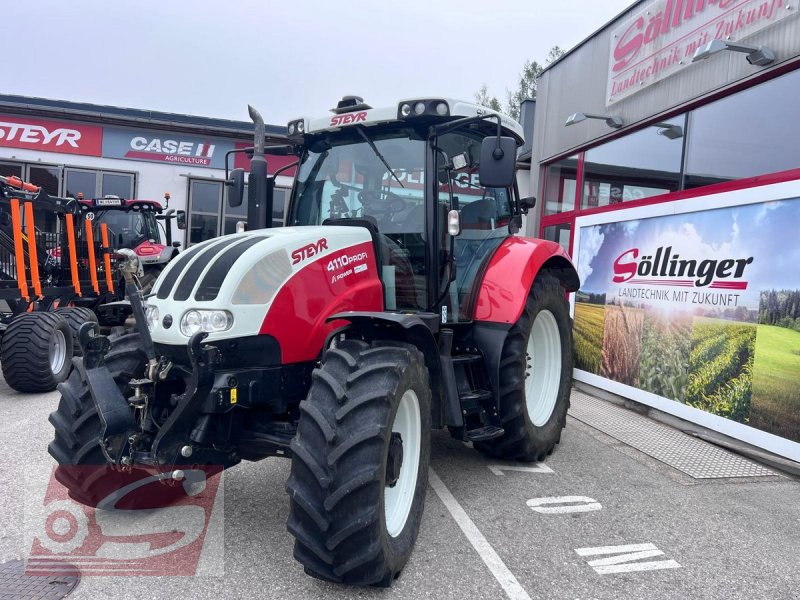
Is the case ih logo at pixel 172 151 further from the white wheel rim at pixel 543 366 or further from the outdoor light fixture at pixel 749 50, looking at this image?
the outdoor light fixture at pixel 749 50

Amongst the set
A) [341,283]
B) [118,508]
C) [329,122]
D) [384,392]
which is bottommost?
[118,508]

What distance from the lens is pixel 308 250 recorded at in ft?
10.1

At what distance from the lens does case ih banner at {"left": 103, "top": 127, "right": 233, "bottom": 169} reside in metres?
13.8

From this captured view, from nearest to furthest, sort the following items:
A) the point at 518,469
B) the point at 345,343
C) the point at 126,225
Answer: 1. the point at 345,343
2. the point at 518,469
3. the point at 126,225

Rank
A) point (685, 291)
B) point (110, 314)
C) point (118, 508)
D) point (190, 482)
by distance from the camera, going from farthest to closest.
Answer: point (110, 314)
point (685, 291)
point (190, 482)
point (118, 508)

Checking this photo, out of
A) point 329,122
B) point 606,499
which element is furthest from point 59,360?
point 606,499

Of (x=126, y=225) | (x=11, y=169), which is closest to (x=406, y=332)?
(x=126, y=225)

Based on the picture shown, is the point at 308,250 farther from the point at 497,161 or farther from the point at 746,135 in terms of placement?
the point at 746,135

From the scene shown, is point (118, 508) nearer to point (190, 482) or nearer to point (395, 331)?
point (190, 482)

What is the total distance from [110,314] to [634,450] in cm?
755

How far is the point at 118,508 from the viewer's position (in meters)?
3.27

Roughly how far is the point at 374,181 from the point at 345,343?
1.30 m

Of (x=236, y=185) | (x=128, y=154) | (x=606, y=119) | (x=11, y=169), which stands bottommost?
(x=236, y=185)

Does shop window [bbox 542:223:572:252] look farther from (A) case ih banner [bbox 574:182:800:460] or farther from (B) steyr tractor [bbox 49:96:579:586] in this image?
(B) steyr tractor [bbox 49:96:579:586]
